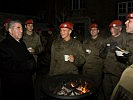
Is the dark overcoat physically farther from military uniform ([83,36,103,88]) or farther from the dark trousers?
military uniform ([83,36,103,88])

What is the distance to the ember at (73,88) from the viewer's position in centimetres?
316

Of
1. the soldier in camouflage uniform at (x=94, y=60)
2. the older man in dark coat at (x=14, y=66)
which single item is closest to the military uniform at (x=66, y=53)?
the older man in dark coat at (x=14, y=66)

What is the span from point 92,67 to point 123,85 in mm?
3997

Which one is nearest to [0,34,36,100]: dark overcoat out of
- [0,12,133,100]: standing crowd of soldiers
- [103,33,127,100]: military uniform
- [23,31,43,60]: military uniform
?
[0,12,133,100]: standing crowd of soldiers

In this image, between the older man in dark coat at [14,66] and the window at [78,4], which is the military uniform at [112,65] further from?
the window at [78,4]

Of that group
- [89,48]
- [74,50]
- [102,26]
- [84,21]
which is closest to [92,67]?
[89,48]

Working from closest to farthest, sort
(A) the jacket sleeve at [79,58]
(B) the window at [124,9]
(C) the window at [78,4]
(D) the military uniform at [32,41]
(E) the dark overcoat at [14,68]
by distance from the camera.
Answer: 1. (E) the dark overcoat at [14,68]
2. (A) the jacket sleeve at [79,58]
3. (D) the military uniform at [32,41]
4. (B) the window at [124,9]
5. (C) the window at [78,4]

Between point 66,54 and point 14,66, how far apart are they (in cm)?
125

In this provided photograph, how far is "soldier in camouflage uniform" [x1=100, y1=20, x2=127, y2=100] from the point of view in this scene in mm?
4720

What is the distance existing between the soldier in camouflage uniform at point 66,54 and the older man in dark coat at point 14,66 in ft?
2.38

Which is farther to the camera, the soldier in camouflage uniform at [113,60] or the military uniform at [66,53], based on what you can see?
the soldier in camouflage uniform at [113,60]

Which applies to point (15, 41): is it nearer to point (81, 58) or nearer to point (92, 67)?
point (81, 58)

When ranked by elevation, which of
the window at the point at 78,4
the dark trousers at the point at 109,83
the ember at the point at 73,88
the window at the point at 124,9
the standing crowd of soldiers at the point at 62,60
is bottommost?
the dark trousers at the point at 109,83

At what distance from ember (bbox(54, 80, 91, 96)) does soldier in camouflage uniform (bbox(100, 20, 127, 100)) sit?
1.67 m
